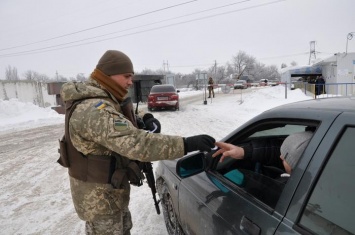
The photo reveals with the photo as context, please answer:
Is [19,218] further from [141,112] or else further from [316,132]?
[316,132]

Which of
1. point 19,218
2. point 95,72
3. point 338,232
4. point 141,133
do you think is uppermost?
point 95,72

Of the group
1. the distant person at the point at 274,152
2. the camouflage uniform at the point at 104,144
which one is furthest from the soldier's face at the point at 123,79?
the distant person at the point at 274,152

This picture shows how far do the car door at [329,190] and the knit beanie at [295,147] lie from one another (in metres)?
0.17

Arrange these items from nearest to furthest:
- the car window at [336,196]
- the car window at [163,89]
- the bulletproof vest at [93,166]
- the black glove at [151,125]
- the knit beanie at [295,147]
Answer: the car window at [336,196] → the knit beanie at [295,147] → the bulletproof vest at [93,166] → the black glove at [151,125] → the car window at [163,89]

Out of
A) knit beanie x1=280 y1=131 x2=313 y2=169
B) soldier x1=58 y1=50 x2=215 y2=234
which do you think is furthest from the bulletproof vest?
knit beanie x1=280 y1=131 x2=313 y2=169

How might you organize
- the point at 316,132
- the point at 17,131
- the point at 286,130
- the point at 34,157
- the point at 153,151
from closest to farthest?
the point at 316,132 → the point at 153,151 → the point at 286,130 → the point at 34,157 → the point at 17,131

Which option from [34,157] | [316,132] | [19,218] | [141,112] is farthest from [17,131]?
[316,132]

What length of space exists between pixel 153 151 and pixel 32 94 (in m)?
20.8

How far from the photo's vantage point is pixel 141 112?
2.68 metres

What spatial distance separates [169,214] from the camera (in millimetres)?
2814

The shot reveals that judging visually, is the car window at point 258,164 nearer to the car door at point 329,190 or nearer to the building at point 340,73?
the car door at point 329,190

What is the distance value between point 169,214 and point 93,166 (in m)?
1.21

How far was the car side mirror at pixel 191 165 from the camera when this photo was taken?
6.55 ft

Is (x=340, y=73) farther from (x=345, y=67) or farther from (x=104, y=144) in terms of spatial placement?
(x=104, y=144)
